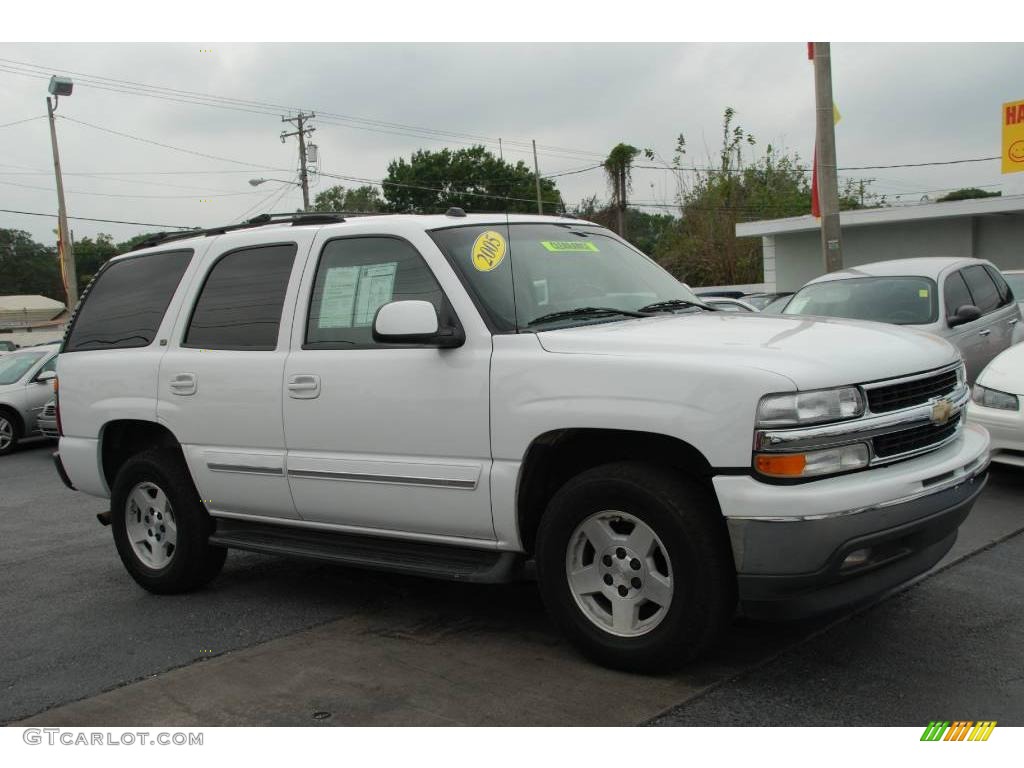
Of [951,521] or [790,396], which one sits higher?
[790,396]

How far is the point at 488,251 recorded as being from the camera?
15.2ft

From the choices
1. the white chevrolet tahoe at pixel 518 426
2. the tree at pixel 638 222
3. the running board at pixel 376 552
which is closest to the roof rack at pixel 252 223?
the white chevrolet tahoe at pixel 518 426

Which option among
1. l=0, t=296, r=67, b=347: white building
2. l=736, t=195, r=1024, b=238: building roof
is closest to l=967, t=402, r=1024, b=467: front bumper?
l=736, t=195, r=1024, b=238: building roof

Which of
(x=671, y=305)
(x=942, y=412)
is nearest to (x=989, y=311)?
(x=671, y=305)

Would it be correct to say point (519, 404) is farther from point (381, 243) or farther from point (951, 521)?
point (951, 521)

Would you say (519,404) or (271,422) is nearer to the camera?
(519,404)

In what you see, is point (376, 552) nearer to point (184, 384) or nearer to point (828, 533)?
point (184, 384)

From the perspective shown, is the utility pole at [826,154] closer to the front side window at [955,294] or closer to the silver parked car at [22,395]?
the front side window at [955,294]

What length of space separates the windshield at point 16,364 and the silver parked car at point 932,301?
1135cm

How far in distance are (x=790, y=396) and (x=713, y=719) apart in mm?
1193

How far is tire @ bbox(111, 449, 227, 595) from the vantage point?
5484 millimetres

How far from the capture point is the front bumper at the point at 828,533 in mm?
3461

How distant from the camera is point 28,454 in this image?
14.0 meters

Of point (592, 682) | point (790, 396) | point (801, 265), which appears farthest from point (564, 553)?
point (801, 265)
